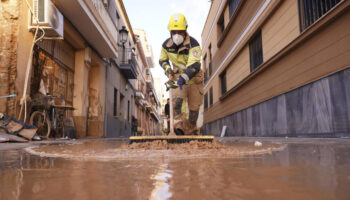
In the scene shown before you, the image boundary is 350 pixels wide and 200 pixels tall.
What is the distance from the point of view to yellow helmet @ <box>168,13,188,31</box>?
3496 mm

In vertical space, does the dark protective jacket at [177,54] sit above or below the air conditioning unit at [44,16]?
below

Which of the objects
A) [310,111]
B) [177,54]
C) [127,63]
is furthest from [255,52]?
[127,63]

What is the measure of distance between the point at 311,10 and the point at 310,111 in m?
1.77

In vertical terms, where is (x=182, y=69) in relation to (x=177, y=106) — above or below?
above

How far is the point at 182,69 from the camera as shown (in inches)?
150

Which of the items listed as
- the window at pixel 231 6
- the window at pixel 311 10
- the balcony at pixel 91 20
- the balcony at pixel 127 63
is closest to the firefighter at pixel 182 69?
the window at pixel 311 10

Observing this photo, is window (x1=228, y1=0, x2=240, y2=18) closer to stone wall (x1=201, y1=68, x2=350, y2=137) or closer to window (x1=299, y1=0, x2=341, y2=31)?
stone wall (x1=201, y1=68, x2=350, y2=137)

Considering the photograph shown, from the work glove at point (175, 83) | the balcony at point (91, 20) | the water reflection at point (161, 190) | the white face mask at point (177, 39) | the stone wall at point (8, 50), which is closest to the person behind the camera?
the water reflection at point (161, 190)

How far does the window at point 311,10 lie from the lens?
12.9 ft

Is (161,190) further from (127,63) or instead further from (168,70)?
(127,63)

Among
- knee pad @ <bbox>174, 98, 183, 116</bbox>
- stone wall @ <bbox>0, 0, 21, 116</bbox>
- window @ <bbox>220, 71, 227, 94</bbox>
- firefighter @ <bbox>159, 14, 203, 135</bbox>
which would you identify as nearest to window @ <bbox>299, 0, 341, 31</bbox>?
firefighter @ <bbox>159, 14, 203, 135</bbox>

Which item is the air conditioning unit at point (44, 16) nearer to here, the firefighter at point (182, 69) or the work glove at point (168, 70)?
the firefighter at point (182, 69)

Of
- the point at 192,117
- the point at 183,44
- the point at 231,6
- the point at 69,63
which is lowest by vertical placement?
the point at 192,117

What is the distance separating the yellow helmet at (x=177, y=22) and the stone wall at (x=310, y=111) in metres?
2.30
